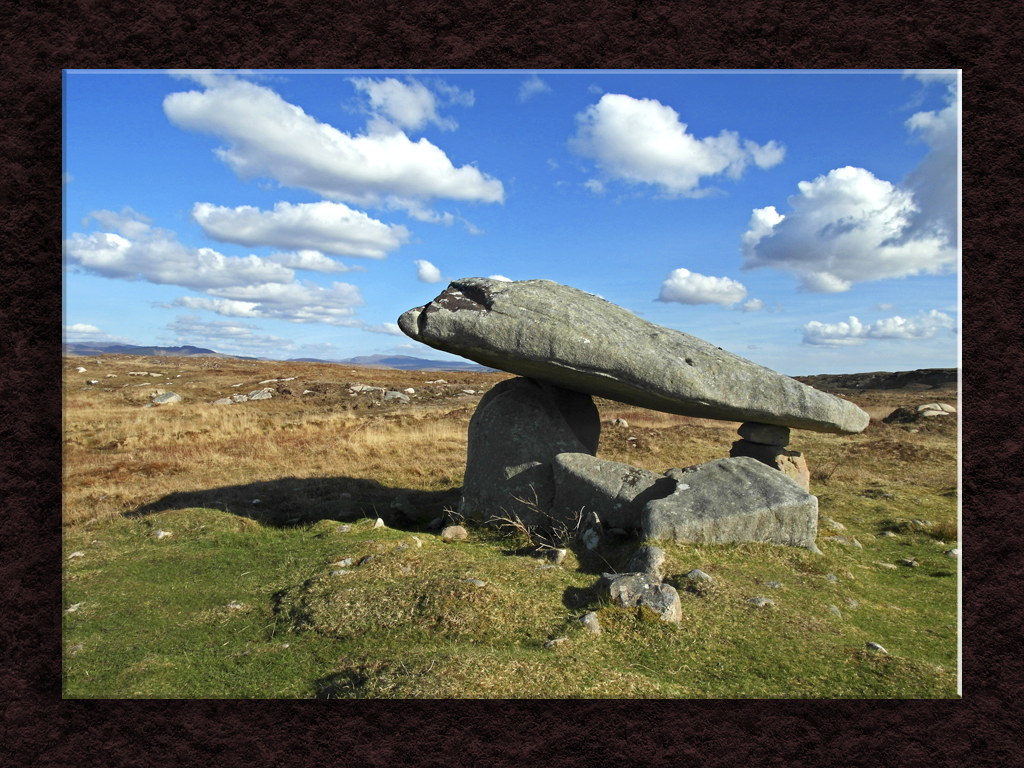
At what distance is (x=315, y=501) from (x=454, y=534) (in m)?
3.44

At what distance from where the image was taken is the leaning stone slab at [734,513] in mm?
7461

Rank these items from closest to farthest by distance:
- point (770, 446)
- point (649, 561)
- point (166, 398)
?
point (649, 561)
point (770, 446)
point (166, 398)

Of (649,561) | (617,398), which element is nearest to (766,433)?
(617,398)

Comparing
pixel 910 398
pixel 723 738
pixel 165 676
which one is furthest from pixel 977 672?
pixel 910 398

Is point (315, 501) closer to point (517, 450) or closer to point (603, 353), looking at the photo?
point (517, 450)

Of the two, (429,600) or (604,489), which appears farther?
(604,489)

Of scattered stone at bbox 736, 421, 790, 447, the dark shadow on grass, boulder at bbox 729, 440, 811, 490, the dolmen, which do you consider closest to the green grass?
the dolmen

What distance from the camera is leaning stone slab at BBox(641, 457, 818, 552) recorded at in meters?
7.46

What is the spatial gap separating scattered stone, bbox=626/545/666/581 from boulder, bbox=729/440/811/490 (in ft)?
11.8

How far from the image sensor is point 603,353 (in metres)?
8.14

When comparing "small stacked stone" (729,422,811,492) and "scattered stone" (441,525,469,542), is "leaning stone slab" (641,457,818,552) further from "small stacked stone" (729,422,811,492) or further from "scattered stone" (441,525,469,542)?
"scattered stone" (441,525,469,542)

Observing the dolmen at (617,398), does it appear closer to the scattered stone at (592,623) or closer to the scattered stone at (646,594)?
the scattered stone at (646,594)

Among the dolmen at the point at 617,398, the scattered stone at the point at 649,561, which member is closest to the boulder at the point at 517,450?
the dolmen at the point at 617,398

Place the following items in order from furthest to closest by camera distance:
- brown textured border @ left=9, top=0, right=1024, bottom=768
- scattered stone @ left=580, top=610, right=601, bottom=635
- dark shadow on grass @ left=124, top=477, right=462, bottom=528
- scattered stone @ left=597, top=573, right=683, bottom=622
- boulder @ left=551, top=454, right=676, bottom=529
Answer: dark shadow on grass @ left=124, top=477, right=462, bottom=528 < boulder @ left=551, top=454, right=676, bottom=529 < scattered stone @ left=597, top=573, right=683, bottom=622 < scattered stone @ left=580, top=610, right=601, bottom=635 < brown textured border @ left=9, top=0, right=1024, bottom=768
